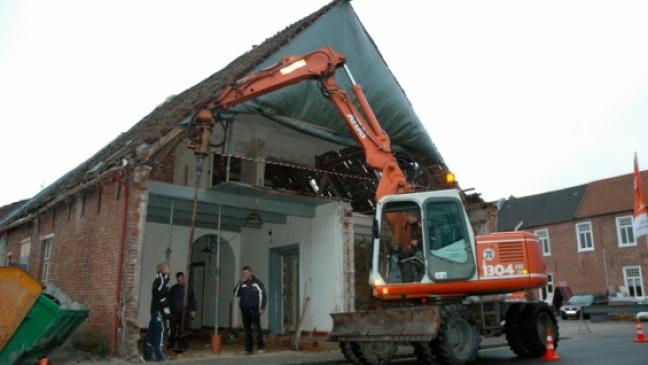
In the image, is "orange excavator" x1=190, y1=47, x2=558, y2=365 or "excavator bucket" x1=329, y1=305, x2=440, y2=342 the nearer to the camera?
"excavator bucket" x1=329, y1=305, x2=440, y2=342

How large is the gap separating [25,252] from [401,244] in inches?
481

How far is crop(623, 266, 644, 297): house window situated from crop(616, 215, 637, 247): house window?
1462 mm

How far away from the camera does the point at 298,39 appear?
13.4 metres

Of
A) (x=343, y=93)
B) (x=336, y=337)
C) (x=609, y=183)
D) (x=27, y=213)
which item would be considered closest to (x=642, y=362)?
(x=336, y=337)

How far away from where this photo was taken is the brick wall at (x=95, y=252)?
10.3 metres

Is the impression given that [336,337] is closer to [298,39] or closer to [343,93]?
[343,93]

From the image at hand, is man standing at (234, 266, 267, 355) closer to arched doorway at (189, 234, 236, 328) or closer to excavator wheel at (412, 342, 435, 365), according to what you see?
arched doorway at (189, 234, 236, 328)

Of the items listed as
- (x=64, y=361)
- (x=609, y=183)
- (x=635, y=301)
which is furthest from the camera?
(x=609, y=183)

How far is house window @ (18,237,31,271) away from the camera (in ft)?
51.8

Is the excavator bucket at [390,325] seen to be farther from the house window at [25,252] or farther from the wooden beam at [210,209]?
the house window at [25,252]

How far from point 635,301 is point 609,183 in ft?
47.5

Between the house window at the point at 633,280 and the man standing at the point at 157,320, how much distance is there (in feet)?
98.6

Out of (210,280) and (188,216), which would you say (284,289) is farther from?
→ (188,216)

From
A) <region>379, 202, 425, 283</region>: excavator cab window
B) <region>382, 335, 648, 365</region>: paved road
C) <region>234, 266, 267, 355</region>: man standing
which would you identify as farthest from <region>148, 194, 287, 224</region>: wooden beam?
<region>382, 335, 648, 365</region>: paved road
